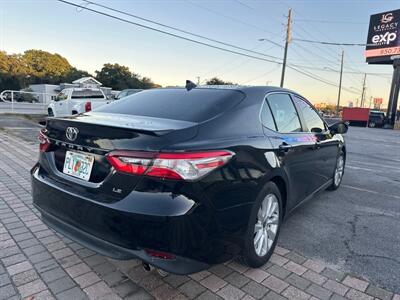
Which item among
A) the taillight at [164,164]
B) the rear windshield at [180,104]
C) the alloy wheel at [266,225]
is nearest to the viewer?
the taillight at [164,164]

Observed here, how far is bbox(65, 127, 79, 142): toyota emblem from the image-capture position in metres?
2.25

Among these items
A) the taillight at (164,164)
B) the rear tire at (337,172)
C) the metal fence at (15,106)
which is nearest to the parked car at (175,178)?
the taillight at (164,164)

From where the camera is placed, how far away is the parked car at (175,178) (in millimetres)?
1905

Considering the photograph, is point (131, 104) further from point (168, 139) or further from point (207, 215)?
point (207, 215)

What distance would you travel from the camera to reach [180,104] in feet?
9.23

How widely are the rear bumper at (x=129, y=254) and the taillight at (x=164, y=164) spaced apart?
20.0 inches

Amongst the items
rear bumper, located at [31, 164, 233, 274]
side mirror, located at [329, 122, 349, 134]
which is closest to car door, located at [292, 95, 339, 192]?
side mirror, located at [329, 122, 349, 134]

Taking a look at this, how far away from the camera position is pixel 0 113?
52.2 feet

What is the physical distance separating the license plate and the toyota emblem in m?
0.11

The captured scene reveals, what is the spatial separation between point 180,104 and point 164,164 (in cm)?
106

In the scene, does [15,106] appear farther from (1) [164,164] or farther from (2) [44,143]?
(1) [164,164]

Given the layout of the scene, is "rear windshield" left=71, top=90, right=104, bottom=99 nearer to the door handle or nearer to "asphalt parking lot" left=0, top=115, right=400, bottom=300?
"asphalt parking lot" left=0, top=115, right=400, bottom=300

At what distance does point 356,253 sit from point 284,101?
169 centimetres

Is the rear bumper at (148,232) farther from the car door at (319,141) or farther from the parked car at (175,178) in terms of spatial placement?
the car door at (319,141)
